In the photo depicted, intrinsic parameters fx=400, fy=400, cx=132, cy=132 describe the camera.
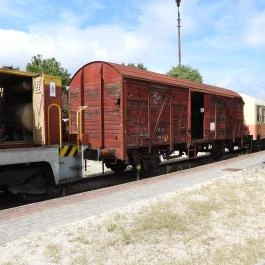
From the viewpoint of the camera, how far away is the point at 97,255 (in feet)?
17.5

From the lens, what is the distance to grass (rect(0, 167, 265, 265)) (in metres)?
5.27

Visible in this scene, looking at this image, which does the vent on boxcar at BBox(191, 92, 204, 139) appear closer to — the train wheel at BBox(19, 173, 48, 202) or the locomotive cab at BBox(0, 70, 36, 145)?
the locomotive cab at BBox(0, 70, 36, 145)

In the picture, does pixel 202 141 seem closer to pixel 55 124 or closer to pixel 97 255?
pixel 55 124

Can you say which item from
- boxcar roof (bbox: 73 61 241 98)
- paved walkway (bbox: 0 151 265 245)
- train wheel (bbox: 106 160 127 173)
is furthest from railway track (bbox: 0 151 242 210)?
boxcar roof (bbox: 73 61 241 98)

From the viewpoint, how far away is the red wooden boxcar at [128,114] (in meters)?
12.1

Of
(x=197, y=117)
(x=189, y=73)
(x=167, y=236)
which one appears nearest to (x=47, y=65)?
(x=189, y=73)

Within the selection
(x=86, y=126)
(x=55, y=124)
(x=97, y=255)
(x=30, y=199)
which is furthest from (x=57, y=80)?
(x=97, y=255)

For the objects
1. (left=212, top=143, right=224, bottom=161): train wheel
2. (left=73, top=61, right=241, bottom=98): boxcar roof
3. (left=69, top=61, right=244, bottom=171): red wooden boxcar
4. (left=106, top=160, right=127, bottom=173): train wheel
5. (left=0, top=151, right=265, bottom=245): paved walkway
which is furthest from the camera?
(left=212, top=143, right=224, bottom=161): train wheel

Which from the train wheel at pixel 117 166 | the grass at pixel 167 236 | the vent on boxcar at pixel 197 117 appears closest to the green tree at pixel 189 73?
the vent on boxcar at pixel 197 117

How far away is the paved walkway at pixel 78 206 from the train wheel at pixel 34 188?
0.49 metres

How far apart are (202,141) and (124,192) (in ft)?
24.5

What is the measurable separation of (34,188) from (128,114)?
410 centimetres

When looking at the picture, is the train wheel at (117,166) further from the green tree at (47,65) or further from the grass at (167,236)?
the green tree at (47,65)

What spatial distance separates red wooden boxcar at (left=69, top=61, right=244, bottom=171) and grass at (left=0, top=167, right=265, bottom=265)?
3.68 metres
